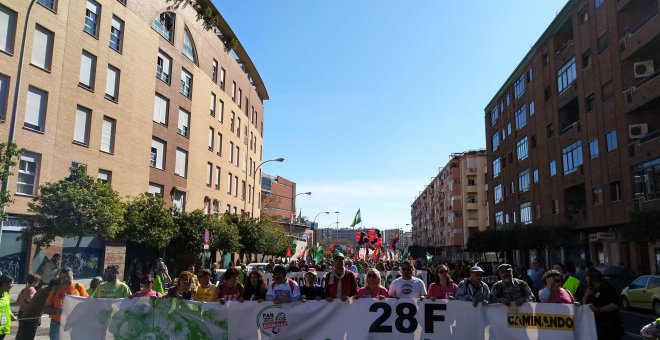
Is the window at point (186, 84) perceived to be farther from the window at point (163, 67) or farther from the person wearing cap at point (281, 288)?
the person wearing cap at point (281, 288)

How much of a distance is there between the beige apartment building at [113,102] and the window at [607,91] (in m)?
23.3

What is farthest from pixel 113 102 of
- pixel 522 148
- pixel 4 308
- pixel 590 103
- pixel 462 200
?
pixel 462 200

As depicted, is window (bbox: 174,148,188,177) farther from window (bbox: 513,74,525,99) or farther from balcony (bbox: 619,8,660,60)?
window (bbox: 513,74,525,99)

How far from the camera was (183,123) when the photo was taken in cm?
3728

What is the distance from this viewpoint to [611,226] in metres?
32.2

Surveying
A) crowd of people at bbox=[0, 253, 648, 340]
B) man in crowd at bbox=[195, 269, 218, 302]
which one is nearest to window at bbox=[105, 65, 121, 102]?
crowd of people at bbox=[0, 253, 648, 340]

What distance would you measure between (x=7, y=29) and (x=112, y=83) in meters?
7.18

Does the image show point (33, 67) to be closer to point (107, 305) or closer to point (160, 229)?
point (160, 229)

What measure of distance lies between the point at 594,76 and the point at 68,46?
102ft

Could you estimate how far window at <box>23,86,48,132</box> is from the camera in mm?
22770

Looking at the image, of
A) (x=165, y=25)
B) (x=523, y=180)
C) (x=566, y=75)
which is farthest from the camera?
(x=523, y=180)

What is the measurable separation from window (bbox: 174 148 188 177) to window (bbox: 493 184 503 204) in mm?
36252

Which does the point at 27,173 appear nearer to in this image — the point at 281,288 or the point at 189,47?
the point at 189,47

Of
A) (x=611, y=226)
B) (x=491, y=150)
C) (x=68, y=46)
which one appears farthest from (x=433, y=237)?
(x=68, y=46)
